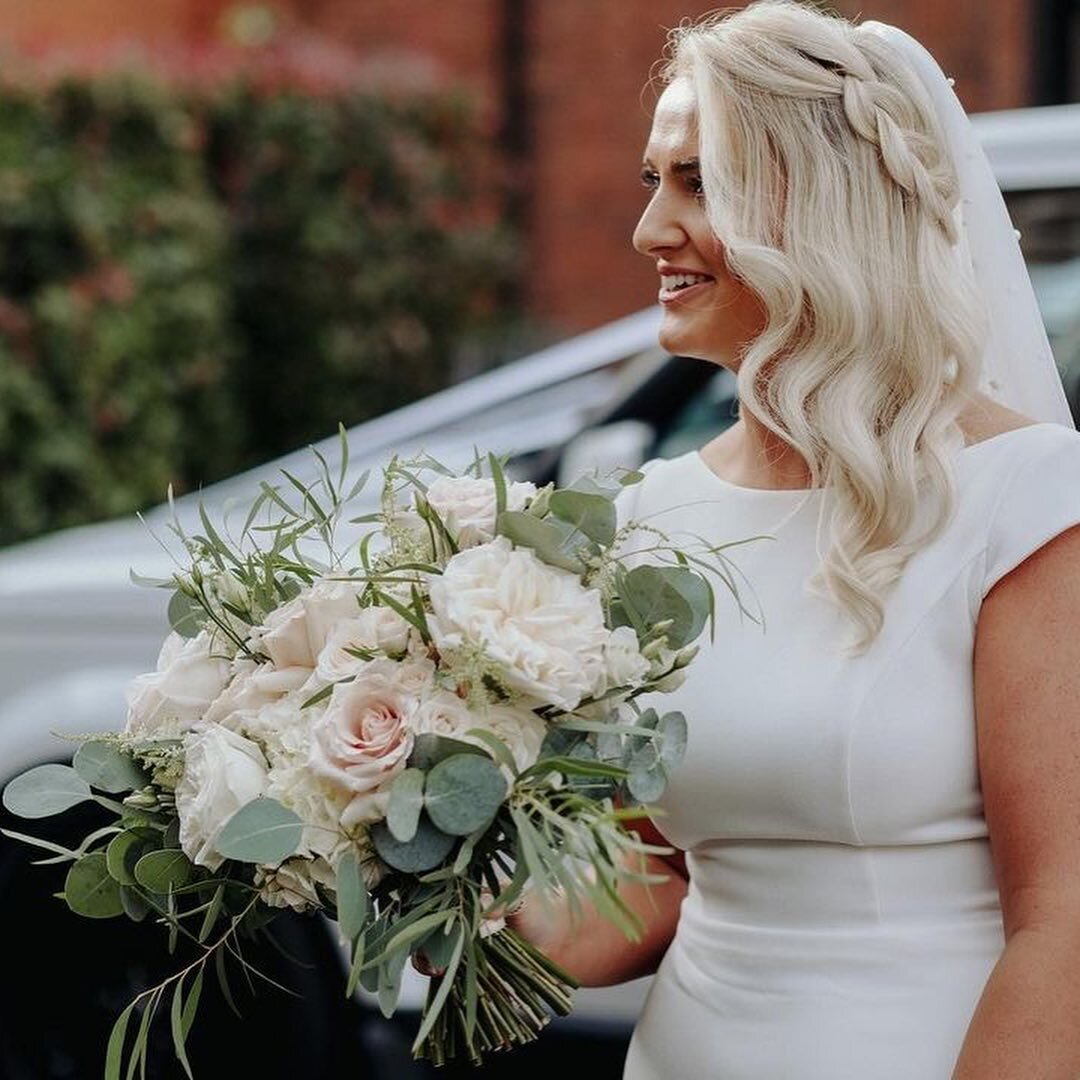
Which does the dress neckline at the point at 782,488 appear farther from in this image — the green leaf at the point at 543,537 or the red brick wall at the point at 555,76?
the red brick wall at the point at 555,76

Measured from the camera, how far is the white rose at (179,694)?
2.00 m

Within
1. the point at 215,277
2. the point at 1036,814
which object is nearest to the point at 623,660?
the point at 1036,814

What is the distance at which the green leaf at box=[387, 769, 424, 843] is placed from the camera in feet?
5.71

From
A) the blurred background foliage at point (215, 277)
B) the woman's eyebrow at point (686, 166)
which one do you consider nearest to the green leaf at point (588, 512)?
the woman's eyebrow at point (686, 166)

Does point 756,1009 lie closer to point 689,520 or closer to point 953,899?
point 953,899

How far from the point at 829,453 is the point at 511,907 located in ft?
2.04

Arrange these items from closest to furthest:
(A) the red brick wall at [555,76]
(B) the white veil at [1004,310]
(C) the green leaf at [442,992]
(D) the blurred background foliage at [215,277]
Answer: (C) the green leaf at [442,992] → (B) the white veil at [1004,310] → (D) the blurred background foliage at [215,277] → (A) the red brick wall at [555,76]

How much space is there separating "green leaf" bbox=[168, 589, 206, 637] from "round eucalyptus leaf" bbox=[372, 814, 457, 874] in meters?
0.41

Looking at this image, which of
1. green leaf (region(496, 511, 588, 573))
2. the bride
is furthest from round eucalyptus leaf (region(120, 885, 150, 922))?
green leaf (region(496, 511, 588, 573))

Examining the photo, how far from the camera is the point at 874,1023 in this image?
204 centimetres

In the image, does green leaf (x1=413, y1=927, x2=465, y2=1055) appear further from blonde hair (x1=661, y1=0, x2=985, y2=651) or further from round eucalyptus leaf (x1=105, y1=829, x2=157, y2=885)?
blonde hair (x1=661, y1=0, x2=985, y2=651)

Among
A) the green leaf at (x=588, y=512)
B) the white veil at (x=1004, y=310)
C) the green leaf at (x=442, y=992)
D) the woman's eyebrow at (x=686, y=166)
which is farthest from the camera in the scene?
the white veil at (x=1004, y=310)

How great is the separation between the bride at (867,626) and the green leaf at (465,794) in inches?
11.6

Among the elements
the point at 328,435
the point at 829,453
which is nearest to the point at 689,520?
the point at 829,453
